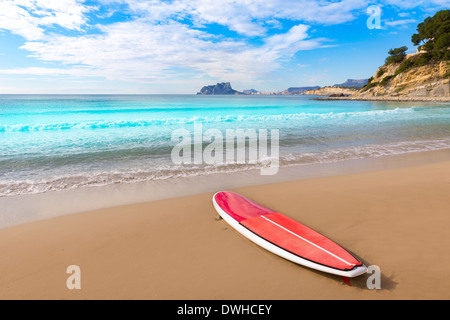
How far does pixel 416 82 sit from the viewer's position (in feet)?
177

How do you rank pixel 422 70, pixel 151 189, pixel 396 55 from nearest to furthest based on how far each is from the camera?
pixel 151 189 → pixel 422 70 → pixel 396 55

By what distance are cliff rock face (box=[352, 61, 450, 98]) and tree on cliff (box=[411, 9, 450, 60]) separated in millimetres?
3141

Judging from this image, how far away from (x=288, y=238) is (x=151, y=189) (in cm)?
359

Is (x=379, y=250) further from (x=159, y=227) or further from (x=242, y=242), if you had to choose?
(x=159, y=227)

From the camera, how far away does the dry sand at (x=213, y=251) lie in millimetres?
2711

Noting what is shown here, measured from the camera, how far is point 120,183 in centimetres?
617

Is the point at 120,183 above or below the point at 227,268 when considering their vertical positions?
above

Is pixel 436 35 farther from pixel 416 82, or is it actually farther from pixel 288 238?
pixel 288 238

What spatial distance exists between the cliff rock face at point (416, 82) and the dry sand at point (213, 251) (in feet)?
200

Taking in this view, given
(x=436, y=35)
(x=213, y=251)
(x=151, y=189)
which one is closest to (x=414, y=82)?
(x=436, y=35)

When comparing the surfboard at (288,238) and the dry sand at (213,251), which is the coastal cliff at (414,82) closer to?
the dry sand at (213,251)

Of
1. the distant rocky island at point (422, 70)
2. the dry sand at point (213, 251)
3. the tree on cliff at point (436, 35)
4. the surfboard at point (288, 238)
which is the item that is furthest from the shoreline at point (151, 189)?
the tree on cliff at point (436, 35)
